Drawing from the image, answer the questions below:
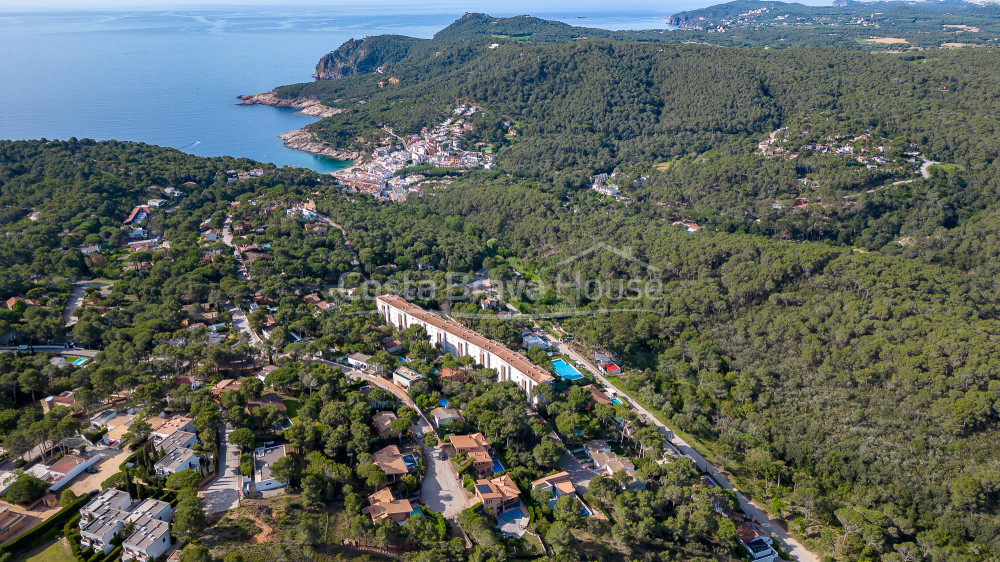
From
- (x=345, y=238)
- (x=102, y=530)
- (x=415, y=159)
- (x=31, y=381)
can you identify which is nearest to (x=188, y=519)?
(x=102, y=530)

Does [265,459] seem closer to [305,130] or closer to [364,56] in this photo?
[305,130]

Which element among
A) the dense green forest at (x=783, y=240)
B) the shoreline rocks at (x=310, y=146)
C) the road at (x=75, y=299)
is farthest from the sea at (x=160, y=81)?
the road at (x=75, y=299)

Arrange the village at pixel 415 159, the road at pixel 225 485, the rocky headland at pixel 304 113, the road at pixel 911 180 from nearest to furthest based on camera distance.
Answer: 1. the road at pixel 225 485
2. the road at pixel 911 180
3. the village at pixel 415 159
4. the rocky headland at pixel 304 113

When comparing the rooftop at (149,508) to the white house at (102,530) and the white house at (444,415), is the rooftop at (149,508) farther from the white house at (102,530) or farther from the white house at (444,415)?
the white house at (444,415)

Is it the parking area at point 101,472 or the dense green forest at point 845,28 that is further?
the dense green forest at point 845,28

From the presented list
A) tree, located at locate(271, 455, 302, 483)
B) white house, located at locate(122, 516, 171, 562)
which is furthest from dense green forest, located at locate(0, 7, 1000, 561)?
tree, located at locate(271, 455, 302, 483)

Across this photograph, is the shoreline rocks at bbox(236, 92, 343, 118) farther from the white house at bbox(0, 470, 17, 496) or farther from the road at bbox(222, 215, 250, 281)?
the white house at bbox(0, 470, 17, 496)
